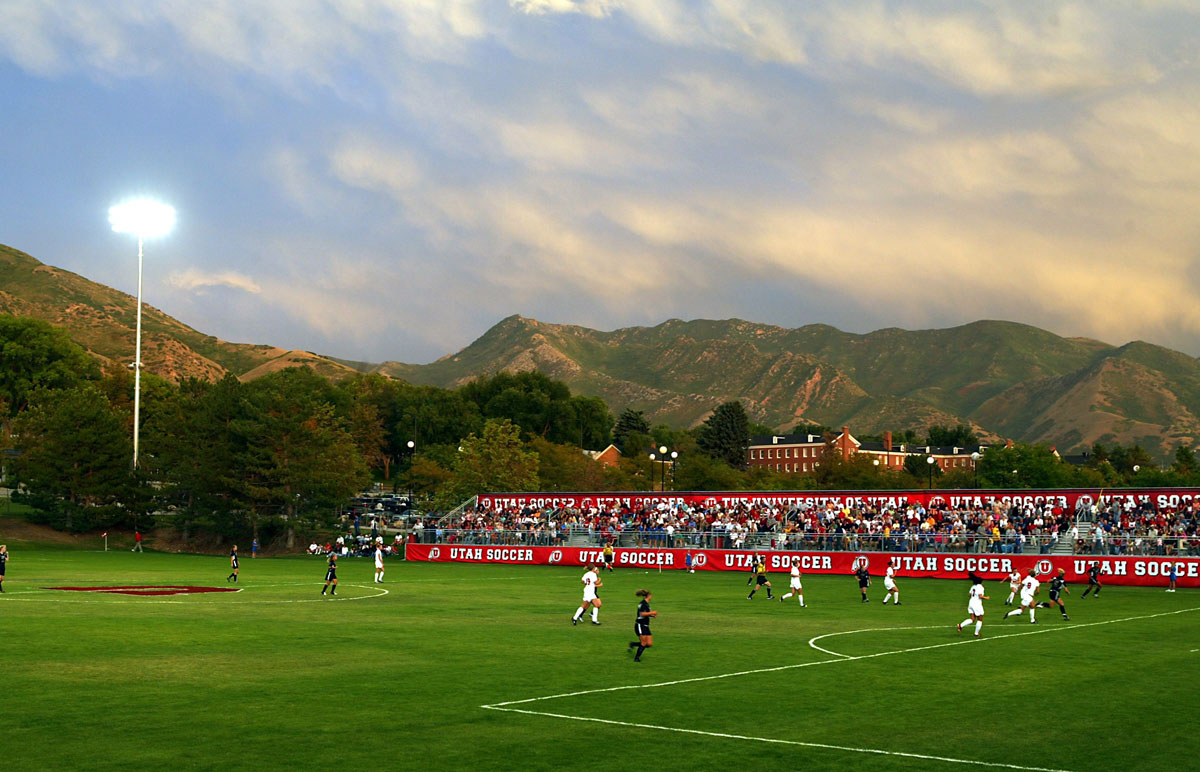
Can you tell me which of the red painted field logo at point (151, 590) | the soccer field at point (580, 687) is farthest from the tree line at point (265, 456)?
the soccer field at point (580, 687)

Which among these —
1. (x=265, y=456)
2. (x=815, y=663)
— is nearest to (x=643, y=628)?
(x=815, y=663)

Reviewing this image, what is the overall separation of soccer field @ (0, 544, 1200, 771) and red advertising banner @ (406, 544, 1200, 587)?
40.1 feet

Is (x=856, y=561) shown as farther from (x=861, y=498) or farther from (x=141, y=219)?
(x=141, y=219)

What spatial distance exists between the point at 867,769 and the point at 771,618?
2174 cm

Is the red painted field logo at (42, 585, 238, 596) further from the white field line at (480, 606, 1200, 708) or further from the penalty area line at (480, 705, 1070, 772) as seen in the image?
the penalty area line at (480, 705, 1070, 772)

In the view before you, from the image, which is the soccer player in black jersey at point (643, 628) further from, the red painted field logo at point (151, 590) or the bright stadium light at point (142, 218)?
the bright stadium light at point (142, 218)

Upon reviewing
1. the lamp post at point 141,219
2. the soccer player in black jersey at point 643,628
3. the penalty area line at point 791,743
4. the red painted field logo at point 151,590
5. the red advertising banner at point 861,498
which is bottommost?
the red painted field logo at point 151,590

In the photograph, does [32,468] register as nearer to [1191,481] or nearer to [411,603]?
[411,603]

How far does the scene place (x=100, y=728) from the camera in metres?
16.2

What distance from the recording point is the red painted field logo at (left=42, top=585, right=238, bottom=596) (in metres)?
42.8

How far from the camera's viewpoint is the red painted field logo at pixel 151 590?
4278 cm

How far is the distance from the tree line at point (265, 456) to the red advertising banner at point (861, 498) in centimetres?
1732

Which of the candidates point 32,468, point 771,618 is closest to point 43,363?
point 32,468

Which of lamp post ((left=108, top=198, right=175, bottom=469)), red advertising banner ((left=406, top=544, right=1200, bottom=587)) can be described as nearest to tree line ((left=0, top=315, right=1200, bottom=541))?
lamp post ((left=108, top=198, right=175, bottom=469))
